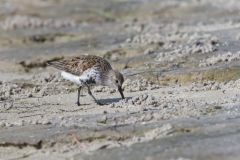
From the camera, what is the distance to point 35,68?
53.5ft

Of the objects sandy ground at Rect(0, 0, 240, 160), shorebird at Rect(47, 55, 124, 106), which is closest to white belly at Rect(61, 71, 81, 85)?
shorebird at Rect(47, 55, 124, 106)

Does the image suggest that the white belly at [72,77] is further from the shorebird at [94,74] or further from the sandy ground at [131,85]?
the sandy ground at [131,85]

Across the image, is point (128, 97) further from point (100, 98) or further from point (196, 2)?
point (196, 2)

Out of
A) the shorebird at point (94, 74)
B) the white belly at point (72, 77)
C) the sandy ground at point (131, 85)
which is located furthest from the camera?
the white belly at point (72, 77)

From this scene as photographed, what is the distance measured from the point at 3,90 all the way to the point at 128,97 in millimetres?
2251

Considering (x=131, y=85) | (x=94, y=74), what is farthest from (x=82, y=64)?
(x=131, y=85)

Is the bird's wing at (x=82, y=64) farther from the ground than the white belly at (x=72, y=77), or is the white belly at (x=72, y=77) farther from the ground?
the bird's wing at (x=82, y=64)

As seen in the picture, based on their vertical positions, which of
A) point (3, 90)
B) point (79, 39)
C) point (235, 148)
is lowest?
point (235, 148)

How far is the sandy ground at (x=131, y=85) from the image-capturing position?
342 inches

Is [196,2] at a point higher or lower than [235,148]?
higher

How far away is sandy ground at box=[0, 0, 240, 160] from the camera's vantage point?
869 centimetres

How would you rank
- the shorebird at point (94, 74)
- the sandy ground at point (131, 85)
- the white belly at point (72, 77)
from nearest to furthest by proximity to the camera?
the sandy ground at point (131, 85), the shorebird at point (94, 74), the white belly at point (72, 77)

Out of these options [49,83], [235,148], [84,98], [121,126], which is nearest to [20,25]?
[49,83]

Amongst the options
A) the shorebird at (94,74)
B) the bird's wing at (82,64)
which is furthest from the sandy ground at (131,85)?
the bird's wing at (82,64)
